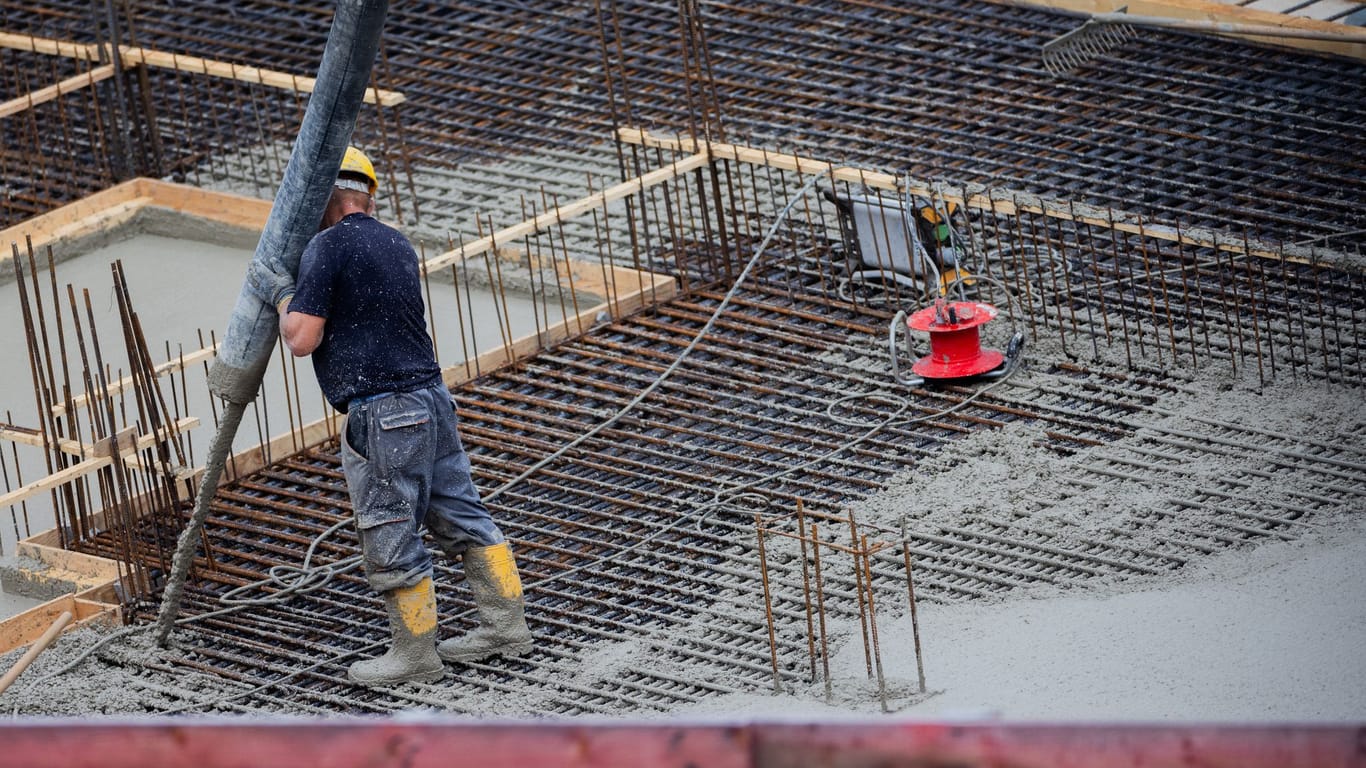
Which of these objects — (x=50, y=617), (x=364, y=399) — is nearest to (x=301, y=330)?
(x=364, y=399)

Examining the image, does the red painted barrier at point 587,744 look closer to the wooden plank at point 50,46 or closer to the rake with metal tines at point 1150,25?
the rake with metal tines at point 1150,25

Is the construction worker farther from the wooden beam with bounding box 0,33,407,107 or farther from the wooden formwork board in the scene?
the wooden beam with bounding box 0,33,407,107

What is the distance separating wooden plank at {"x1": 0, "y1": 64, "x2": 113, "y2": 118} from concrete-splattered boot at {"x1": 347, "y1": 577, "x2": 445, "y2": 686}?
5.84 metres

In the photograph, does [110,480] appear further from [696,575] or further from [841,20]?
[841,20]

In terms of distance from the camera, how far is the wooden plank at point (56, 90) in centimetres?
1160

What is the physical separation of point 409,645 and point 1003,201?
3861 mm

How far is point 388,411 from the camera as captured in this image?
6523mm

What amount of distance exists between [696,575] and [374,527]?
132cm

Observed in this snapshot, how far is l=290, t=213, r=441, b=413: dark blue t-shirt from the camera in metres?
6.41

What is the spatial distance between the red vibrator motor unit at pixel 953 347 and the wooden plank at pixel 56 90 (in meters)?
5.28

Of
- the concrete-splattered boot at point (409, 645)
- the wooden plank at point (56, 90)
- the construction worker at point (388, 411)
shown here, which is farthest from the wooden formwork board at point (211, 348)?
the construction worker at point (388, 411)

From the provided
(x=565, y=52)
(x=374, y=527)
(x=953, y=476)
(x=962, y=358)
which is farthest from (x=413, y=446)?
(x=565, y=52)

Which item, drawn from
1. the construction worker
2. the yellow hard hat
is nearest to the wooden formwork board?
the construction worker

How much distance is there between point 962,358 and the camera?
28.3 ft
